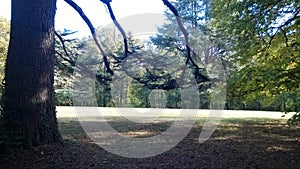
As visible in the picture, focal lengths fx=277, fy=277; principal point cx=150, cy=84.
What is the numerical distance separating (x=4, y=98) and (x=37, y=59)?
77cm

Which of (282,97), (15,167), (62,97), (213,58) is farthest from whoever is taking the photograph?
(213,58)

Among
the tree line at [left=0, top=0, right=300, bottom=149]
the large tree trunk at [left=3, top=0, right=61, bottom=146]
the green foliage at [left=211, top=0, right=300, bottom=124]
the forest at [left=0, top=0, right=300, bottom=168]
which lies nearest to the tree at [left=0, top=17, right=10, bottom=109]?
the tree line at [left=0, top=0, right=300, bottom=149]

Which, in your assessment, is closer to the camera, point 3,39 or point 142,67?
point 142,67

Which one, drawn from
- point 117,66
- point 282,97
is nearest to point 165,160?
Result: point 282,97

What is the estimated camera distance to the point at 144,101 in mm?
23891

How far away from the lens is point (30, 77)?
14.0ft

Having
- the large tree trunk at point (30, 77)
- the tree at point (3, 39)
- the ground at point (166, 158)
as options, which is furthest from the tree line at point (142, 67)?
the tree at point (3, 39)

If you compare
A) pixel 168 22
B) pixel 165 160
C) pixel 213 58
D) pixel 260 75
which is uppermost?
pixel 168 22

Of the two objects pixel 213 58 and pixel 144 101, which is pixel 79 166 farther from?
pixel 213 58

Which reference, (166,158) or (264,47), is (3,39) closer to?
(264,47)

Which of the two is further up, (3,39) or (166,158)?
(3,39)

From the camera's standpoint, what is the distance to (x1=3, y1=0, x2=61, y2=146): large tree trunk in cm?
417

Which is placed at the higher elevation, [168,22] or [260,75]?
[168,22]

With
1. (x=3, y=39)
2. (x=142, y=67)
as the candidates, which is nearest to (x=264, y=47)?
(x=142, y=67)
